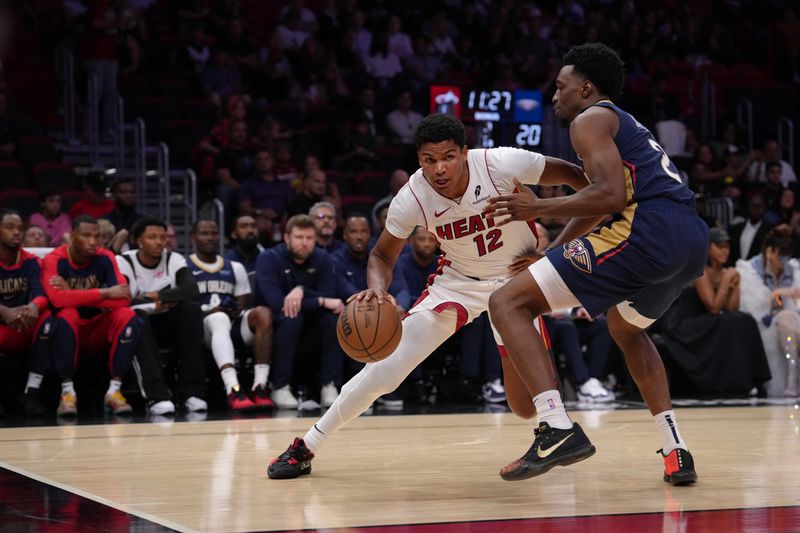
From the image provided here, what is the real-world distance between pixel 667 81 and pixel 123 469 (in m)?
13.2

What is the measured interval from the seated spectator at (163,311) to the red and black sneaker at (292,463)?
3.45 metres

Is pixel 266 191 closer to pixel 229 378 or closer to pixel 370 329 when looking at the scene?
pixel 229 378

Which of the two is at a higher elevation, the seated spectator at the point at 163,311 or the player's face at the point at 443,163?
the player's face at the point at 443,163

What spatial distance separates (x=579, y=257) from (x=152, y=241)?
4.89 m

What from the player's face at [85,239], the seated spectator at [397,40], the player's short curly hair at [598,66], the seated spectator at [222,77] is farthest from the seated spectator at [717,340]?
the seated spectator at [397,40]

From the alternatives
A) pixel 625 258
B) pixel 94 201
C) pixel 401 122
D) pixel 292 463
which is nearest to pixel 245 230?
pixel 94 201

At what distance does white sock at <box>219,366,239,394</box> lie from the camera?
816cm

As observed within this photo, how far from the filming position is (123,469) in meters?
4.93

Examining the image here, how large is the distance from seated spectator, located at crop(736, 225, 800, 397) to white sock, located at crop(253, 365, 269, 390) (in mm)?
4085

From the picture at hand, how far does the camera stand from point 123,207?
9.82 m

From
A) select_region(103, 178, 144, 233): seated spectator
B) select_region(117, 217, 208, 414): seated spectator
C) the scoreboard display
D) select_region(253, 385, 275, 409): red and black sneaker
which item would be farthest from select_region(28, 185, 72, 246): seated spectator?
the scoreboard display

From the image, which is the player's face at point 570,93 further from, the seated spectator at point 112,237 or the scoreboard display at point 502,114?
the scoreboard display at point 502,114

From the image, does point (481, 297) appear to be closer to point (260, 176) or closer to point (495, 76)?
point (260, 176)

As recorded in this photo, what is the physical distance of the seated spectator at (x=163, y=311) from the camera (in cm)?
803
